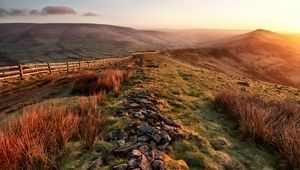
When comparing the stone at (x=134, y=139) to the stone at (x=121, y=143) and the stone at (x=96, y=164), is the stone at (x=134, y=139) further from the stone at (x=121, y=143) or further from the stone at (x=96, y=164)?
the stone at (x=96, y=164)

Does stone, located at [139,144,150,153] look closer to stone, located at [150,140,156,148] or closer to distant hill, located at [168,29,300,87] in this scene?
stone, located at [150,140,156,148]

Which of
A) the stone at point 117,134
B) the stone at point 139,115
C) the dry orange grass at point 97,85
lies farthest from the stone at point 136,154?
the dry orange grass at point 97,85

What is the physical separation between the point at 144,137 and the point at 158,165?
1.16 meters

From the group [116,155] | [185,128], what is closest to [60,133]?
[116,155]

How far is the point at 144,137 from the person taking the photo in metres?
5.34

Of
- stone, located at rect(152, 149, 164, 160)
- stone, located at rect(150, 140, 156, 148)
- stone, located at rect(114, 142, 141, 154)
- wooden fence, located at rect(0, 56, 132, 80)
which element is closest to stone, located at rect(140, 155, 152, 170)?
stone, located at rect(152, 149, 164, 160)

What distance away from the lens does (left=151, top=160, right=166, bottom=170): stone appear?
419 centimetres

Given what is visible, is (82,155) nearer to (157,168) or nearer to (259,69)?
(157,168)

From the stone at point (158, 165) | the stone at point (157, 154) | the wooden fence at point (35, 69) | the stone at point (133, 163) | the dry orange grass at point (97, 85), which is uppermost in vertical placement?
the stone at point (133, 163)

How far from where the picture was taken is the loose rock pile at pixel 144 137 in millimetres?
4281

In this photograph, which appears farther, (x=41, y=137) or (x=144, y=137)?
(x=144, y=137)

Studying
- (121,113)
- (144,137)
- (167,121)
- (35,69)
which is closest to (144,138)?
(144,137)

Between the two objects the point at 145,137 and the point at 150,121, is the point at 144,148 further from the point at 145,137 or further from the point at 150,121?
the point at 150,121

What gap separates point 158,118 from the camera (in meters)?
6.68
